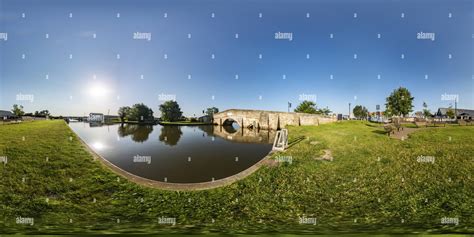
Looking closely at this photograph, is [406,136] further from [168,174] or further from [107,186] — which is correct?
[107,186]

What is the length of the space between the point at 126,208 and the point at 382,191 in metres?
8.97

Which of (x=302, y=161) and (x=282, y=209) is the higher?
(x=302, y=161)

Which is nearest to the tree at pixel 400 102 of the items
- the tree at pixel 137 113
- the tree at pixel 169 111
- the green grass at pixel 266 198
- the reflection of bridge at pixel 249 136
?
the green grass at pixel 266 198

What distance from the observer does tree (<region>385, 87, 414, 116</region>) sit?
14.5 metres

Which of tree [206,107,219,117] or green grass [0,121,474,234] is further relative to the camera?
tree [206,107,219,117]

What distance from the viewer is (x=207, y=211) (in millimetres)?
6660

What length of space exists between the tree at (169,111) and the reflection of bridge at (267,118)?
6563 mm

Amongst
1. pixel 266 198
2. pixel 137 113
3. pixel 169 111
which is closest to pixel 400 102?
pixel 266 198

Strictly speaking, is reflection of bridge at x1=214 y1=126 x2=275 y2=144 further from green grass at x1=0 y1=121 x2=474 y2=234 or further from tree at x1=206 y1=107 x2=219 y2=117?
green grass at x1=0 y1=121 x2=474 y2=234

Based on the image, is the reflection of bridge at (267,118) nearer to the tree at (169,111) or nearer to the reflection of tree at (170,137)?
the tree at (169,111)

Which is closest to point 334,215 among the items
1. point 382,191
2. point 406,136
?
point 382,191

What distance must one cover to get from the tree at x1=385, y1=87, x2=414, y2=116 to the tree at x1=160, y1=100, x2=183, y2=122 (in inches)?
1118

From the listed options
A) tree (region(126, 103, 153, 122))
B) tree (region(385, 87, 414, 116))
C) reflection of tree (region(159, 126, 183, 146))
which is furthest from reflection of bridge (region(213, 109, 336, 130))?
tree (region(126, 103, 153, 122))

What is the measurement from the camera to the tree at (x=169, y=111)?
1309 inches
